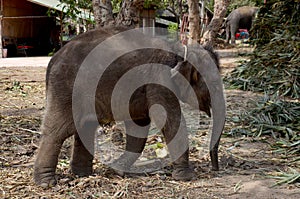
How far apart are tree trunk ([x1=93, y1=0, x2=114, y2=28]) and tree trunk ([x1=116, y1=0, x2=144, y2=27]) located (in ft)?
0.53

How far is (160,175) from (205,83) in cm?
100

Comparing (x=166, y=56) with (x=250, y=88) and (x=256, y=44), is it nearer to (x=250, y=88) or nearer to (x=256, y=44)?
(x=250, y=88)

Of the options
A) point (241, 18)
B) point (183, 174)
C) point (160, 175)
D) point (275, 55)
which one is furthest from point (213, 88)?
point (241, 18)

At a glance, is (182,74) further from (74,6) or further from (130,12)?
(74,6)

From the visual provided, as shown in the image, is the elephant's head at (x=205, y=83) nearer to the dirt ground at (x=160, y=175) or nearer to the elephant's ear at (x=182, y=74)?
the elephant's ear at (x=182, y=74)

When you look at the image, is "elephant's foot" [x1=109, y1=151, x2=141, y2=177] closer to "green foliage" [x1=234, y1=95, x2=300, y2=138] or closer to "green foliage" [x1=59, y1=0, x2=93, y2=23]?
"green foliage" [x1=234, y1=95, x2=300, y2=138]

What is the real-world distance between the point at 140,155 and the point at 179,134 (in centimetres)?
98

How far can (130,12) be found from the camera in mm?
5973

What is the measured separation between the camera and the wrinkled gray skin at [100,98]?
3.90m

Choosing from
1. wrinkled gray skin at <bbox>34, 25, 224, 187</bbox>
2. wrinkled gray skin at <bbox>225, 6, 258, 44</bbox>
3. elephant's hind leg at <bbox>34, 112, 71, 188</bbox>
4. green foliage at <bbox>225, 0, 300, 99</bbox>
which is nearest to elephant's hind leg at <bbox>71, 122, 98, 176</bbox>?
wrinkled gray skin at <bbox>34, 25, 224, 187</bbox>

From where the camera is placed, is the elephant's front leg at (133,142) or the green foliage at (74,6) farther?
the green foliage at (74,6)

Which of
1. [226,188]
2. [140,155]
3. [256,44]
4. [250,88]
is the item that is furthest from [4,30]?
[226,188]

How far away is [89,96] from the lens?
3.94 metres

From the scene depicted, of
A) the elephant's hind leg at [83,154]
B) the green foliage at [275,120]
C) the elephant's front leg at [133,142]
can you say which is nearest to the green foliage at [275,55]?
the green foliage at [275,120]
